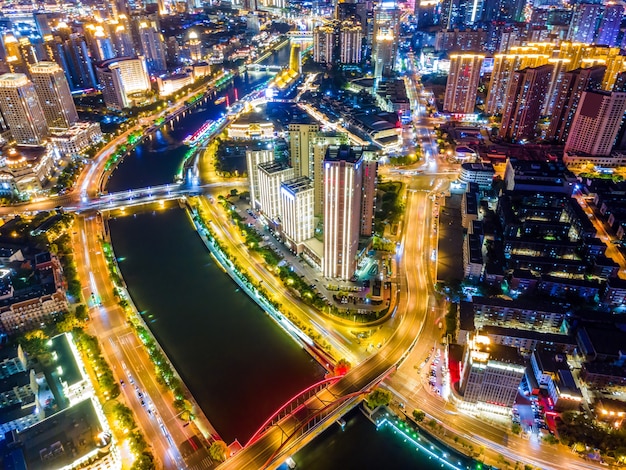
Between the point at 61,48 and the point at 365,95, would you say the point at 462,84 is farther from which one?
the point at 61,48

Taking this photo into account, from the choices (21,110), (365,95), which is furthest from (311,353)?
(365,95)

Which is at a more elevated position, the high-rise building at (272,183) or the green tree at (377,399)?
the high-rise building at (272,183)

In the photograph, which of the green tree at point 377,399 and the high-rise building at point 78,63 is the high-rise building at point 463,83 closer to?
the green tree at point 377,399

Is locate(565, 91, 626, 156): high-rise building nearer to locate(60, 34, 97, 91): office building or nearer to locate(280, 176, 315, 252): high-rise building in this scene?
locate(280, 176, 315, 252): high-rise building

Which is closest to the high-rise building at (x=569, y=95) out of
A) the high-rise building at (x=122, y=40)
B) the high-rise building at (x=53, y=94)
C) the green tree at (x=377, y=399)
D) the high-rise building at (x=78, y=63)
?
the green tree at (x=377, y=399)

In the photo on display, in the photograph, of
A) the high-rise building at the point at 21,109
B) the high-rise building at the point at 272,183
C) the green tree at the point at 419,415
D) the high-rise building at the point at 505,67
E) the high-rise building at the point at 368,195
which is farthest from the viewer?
the high-rise building at the point at 505,67
